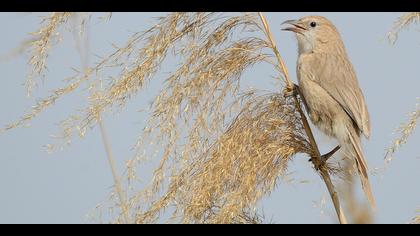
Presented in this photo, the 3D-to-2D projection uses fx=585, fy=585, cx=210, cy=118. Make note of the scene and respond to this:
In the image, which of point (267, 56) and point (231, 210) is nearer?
point (231, 210)

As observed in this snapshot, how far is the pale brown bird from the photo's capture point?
4203mm

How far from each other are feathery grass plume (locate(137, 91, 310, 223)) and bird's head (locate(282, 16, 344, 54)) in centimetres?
165

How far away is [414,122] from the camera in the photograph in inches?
114

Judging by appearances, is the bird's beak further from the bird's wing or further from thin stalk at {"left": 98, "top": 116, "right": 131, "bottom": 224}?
thin stalk at {"left": 98, "top": 116, "right": 131, "bottom": 224}

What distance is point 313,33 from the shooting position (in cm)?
471

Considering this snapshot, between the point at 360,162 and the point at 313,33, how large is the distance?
4.14ft

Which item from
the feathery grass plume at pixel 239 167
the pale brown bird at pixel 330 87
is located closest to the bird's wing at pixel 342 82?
the pale brown bird at pixel 330 87

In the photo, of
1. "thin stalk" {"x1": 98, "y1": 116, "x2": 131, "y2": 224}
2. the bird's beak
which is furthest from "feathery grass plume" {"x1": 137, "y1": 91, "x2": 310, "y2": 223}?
the bird's beak

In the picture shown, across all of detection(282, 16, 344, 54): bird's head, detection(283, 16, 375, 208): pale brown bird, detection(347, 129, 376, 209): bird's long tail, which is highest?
detection(282, 16, 344, 54): bird's head

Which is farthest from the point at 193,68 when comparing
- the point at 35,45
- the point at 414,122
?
the point at 414,122

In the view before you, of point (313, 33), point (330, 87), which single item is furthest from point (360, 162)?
point (313, 33)

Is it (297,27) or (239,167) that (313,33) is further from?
(239,167)
